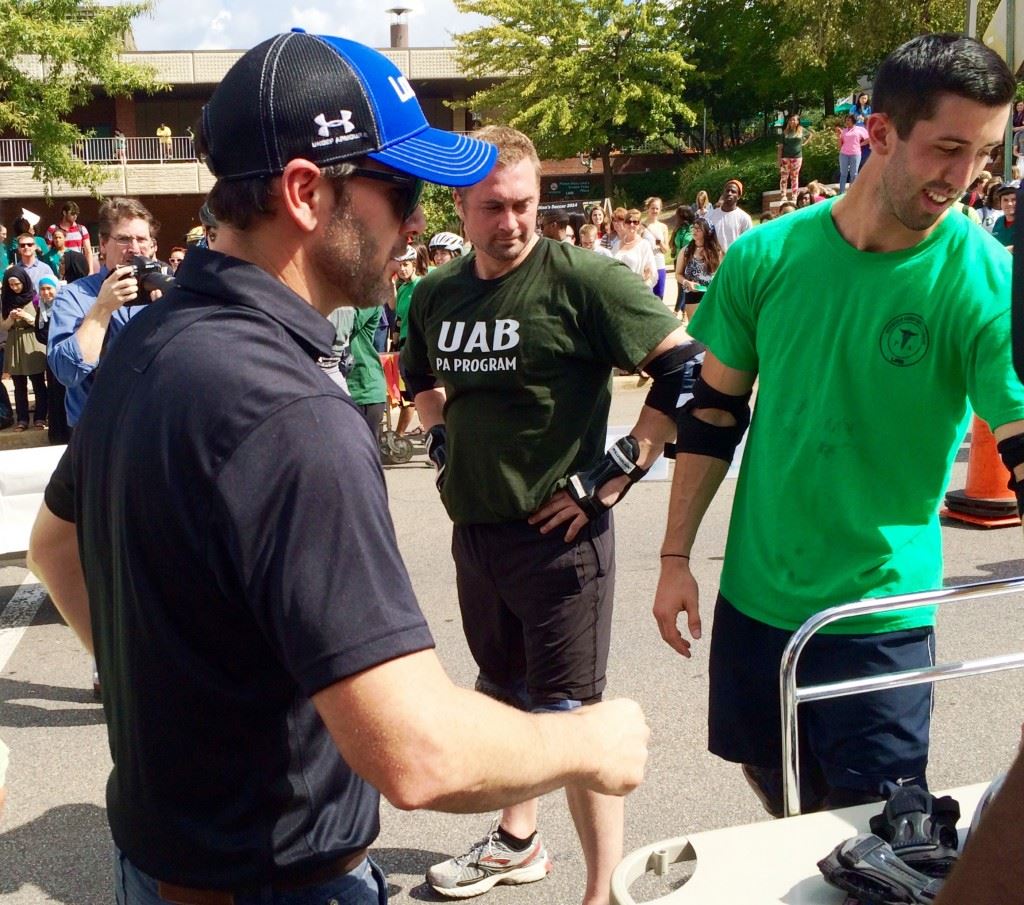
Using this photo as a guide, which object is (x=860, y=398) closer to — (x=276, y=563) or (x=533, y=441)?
(x=533, y=441)

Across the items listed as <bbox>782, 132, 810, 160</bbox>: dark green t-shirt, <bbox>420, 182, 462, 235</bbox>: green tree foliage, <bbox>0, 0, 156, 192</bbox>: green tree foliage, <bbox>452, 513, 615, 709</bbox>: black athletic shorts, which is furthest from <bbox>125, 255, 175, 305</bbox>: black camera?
<bbox>420, 182, 462, 235</bbox>: green tree foliage

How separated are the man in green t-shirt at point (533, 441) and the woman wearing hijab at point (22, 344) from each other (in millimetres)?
9848

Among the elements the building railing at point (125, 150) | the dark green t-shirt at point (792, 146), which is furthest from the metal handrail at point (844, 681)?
the building railing at point (125, 150)

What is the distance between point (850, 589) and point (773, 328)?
24.8 inches

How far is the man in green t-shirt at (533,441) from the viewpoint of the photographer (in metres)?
3.57

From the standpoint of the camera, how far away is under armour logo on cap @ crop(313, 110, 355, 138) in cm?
167

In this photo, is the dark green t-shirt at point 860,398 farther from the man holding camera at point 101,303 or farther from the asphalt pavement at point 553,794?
the man holding camera at point 101,303

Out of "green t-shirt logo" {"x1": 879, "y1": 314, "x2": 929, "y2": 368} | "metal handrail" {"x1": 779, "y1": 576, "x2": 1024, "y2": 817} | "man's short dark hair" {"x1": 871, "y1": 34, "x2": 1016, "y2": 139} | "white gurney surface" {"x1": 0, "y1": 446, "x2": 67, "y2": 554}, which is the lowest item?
"white gurney surface" {"x1": 0, "y1": 446, "x2": 67, "y2": 554}

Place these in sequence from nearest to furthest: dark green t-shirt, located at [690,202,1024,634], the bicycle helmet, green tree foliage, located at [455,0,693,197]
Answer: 1. dark green t-shirt, located at [690,202,1024,634]
2. the bicycle helmet
3. green tree foliage, located at [455,0,693,197]

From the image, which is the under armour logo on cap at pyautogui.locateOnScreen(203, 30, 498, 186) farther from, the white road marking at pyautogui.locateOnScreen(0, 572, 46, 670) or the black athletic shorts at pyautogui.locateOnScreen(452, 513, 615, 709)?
the white road marking at pyautogui.locateOnScreen(0, 572, 46, 670)

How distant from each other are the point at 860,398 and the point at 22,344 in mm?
11407

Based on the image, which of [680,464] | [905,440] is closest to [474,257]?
[680,464]

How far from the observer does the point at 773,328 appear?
2.86 meters

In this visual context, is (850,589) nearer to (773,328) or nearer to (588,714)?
(773,328)
